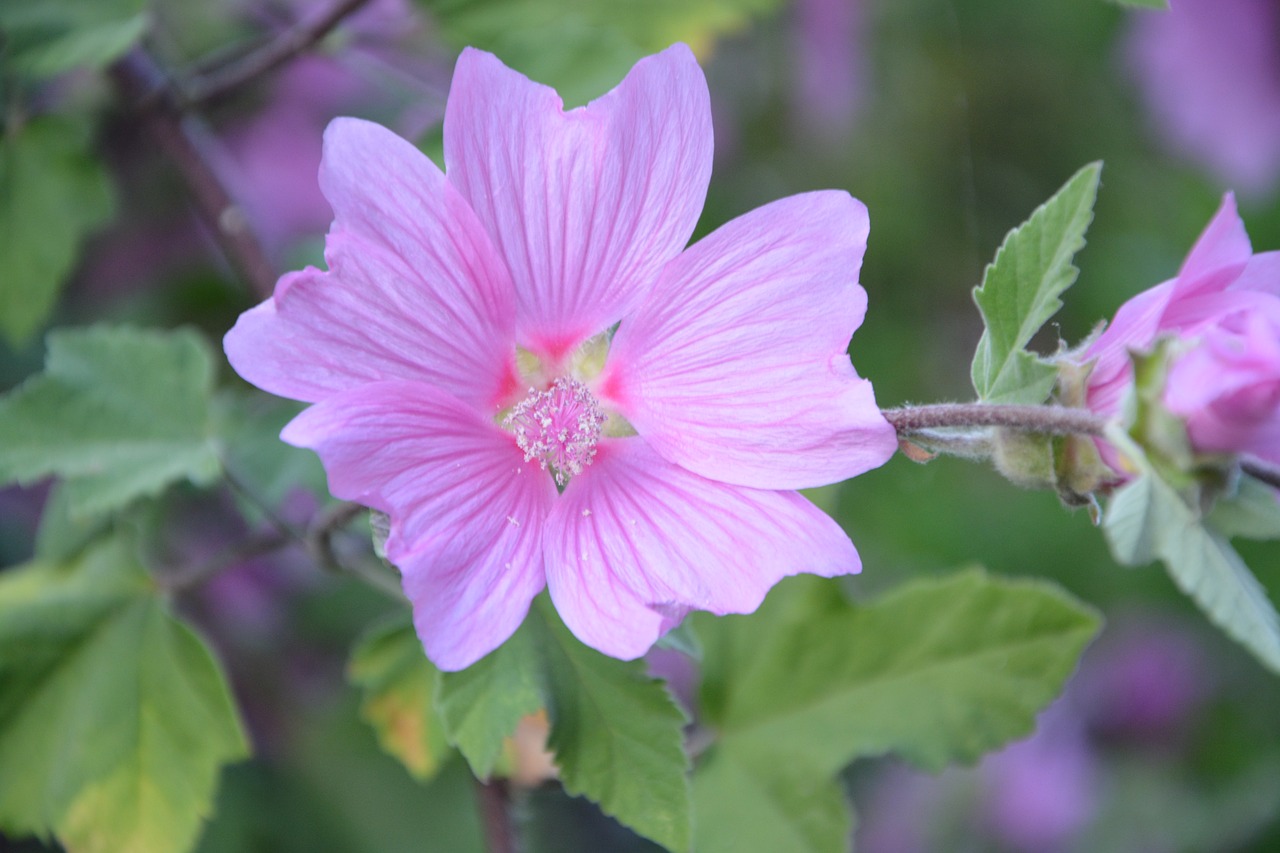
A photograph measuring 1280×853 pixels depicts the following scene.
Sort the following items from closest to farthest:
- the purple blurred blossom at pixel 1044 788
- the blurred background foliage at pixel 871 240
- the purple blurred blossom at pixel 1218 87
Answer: the blurred background foliage at pixel 871 240 < the purple blurred blossom at pixel 1044 788 < the purple blurred blossom at pixel 1218 87

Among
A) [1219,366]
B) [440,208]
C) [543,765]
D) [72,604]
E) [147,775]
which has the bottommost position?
[543,765]

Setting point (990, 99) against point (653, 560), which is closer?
point (653, 560)

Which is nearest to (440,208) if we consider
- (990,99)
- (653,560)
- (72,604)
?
(653,560)

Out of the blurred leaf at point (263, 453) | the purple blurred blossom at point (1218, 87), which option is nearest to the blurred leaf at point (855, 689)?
the blurred leaf at point (263, 453)

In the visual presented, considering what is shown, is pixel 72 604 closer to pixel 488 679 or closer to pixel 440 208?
pixel 488 679

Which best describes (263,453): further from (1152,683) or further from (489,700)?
(1152,683)

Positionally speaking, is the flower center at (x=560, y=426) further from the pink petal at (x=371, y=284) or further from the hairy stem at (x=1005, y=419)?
the hairy stem at (x=1005, y=419)

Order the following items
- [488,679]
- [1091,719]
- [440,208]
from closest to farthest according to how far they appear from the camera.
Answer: [440,208] < [488,679] < [1091,719]
